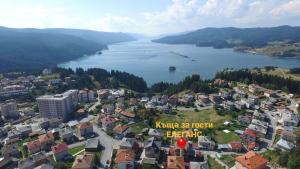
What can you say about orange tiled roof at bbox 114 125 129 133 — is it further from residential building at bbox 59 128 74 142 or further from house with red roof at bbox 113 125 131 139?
residential building at bbox 59 128 74 142

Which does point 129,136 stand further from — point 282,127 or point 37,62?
point 37,62

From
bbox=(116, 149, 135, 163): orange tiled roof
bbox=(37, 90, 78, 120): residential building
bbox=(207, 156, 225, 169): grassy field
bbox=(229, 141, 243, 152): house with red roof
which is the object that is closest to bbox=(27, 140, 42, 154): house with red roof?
bbox=(116, 149, 135, 163): orange tiled roof

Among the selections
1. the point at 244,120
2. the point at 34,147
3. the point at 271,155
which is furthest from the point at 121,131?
the point at 271,155

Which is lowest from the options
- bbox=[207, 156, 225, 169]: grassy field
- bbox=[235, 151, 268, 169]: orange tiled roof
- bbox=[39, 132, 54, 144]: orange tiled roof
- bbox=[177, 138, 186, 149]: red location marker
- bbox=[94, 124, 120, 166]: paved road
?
bbox=[94, 124, 120, 166]: paved road

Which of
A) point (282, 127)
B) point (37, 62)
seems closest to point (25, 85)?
point (282, 127)

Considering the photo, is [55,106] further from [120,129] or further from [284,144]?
[284,144]

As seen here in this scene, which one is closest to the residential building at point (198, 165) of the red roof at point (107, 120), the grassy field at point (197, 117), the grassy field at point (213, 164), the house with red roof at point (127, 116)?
Answer: the grassy field at point (213, 164)
